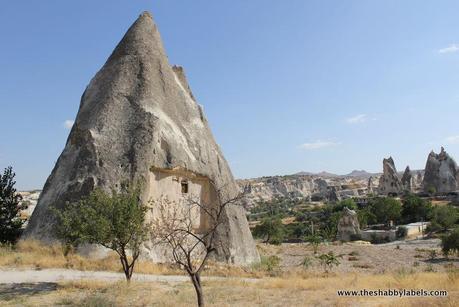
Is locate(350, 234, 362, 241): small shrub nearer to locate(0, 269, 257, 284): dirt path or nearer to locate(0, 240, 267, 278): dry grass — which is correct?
locate(0, 240, 267, 278): dry grass

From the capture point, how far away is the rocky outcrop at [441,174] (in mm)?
95000

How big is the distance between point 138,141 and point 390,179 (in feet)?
303

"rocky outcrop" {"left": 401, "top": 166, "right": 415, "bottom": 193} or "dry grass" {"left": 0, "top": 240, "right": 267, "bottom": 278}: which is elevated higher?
"rocky outcrop" {"left": 401, "top": 166, "right": 415, "bottom": 193}

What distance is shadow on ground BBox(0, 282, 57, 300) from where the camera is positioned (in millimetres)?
10845

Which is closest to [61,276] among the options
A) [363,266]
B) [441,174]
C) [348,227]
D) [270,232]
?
[363,266]

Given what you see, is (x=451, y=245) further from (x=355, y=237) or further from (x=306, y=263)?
(x=355, y=237)

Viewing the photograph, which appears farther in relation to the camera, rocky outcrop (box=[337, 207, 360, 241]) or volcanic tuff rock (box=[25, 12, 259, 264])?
rocky outcrop (box=[337, 207, 360, 241])

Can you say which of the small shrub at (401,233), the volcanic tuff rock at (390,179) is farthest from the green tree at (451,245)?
the volcanic tuff rock at (390,179)

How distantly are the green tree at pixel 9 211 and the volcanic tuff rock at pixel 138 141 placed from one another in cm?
223

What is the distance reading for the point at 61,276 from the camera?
43.8 feet

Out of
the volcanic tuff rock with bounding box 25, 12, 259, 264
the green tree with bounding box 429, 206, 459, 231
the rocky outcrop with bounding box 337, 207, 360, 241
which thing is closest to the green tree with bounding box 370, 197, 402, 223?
the green tree with bounding box 429, 206, 459, 231

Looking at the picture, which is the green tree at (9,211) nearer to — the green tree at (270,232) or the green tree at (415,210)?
the green tree at (270,232)

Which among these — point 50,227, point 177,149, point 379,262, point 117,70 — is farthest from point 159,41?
point 379,262

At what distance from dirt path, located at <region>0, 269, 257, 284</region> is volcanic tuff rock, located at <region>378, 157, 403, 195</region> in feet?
303
